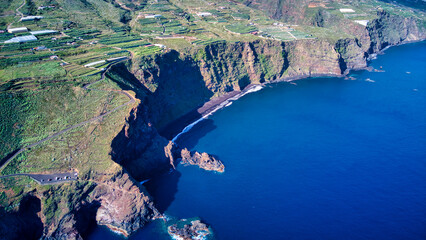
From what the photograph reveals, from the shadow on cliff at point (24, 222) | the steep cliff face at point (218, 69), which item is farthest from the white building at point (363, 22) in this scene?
the shadow on cliff at point (24, 222)

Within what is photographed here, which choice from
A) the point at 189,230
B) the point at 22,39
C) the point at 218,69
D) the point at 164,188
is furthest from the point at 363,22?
the point at 22,39

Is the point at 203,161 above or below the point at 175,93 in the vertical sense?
below

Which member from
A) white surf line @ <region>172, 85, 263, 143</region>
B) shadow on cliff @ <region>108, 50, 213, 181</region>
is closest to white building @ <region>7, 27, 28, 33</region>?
shadow on cliff @ <region>108, 50, 213, 181</region>

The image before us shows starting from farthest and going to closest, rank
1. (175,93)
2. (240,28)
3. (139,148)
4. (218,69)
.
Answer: (240,28) < (218,69) < (175,93) < (139,148)

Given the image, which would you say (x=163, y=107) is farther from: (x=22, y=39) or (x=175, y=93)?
(x=22, y=39)

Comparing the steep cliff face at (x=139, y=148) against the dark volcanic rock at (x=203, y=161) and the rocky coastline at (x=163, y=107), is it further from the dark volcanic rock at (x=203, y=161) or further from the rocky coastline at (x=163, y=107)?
the dark volcanic rock at (x=203, y=161)

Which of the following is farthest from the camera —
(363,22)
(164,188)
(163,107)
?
(363,22)

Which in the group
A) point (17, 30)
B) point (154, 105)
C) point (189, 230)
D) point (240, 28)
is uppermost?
point (240, 28)

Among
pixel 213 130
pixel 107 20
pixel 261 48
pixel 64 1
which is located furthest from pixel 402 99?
pixel 64 1

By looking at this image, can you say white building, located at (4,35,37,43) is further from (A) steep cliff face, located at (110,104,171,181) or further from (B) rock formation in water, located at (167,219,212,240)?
(B) rock formation in water, located at (167,219,212,240)
